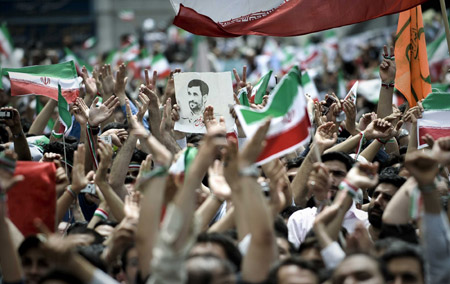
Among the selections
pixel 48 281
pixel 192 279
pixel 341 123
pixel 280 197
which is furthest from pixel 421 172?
pixel 341 123

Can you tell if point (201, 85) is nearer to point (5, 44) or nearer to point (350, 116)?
point (350, 116)

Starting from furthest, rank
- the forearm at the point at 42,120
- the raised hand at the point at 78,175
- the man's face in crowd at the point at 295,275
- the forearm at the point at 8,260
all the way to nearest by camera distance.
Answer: the forearm at the point at 42,120 < the raised hand at the point at 78,175 < the forearm at the point at 8,260 < the man's face in crowd at the point at 295,275

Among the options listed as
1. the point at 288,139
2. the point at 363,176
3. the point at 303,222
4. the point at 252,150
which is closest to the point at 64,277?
the point at 252,150

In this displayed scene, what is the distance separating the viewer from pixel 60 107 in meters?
7.95

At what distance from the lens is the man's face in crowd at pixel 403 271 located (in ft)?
15.2

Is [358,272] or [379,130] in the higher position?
[379,130]

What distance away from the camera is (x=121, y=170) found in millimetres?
6602

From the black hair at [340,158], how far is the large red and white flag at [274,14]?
4.90 ft

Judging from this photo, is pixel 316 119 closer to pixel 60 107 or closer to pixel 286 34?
pixel 286 34

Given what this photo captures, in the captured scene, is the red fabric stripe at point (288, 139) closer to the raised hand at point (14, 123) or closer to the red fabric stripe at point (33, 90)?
the raised hand at point (14, 123)

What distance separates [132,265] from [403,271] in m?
1.48

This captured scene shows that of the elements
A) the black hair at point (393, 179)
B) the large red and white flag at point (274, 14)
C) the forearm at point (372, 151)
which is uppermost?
the large red and white flag at point (274, 14)

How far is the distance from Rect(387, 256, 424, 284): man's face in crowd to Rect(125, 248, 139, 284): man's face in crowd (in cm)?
138

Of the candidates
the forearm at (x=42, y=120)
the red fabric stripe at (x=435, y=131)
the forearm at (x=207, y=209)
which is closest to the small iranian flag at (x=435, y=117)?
the red fabric stripe at (x=435, y=131)
